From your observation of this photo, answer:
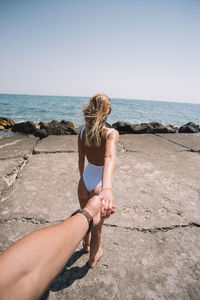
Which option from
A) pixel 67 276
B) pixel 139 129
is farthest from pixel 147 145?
pixel 67 276

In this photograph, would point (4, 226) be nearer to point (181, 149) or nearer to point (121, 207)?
point (121, 207)

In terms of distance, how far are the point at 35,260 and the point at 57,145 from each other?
373cm

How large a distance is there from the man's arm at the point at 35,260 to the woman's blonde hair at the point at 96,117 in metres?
0.74

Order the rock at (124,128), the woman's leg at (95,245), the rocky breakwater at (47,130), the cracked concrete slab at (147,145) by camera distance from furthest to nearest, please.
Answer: the rock at (124,128) < the rocky breakwater at (47,130) < the cracked concrete slab at (147,145) < the woman's leg at (95,245)

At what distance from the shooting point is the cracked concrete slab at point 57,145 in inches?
155

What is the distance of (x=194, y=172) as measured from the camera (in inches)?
121

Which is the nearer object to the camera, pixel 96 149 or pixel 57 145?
pixel 96 149

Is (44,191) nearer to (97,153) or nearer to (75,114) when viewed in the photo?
(97,153)

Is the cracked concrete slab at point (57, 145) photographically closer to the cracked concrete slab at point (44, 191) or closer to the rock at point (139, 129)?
the cracked concrete slab at point (44, 191)

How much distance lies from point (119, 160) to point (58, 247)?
2743 millimetres

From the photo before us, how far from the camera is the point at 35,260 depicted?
71 centimetres

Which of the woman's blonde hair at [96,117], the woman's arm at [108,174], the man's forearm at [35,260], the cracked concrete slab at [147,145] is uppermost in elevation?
the woman's blonde hair at [96,117]

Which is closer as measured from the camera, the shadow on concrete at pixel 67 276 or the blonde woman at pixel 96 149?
the shadow on concrete at pixel 67 276

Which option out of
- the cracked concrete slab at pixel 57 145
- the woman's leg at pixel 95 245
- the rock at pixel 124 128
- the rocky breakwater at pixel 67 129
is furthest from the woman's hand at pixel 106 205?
the rock at pixel 124 128
